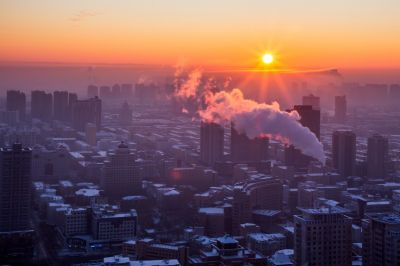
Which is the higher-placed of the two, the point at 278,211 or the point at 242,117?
the point at 242,117

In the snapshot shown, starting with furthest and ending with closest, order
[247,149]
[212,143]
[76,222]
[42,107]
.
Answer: [42,107], [212,143], [247,149], [76,222]

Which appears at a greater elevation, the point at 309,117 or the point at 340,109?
the point at 340,109

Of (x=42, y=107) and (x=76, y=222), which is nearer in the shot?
(x=76, y=222)

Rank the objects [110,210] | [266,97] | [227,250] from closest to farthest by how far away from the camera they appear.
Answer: [227,250] → [110,210] → [266,97]

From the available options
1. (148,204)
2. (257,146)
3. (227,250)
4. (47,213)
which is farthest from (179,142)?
(227,250)

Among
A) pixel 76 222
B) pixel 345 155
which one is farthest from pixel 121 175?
pixel 345 155

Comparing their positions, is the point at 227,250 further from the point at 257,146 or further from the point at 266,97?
the point at 257,146

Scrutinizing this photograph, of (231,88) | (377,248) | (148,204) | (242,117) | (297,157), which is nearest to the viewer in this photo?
(377,248)

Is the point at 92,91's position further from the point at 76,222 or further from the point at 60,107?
the point at 76,222

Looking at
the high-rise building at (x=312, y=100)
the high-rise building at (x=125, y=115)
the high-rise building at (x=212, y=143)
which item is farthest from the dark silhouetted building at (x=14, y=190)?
the high-rise building at (x=125, y=115)
